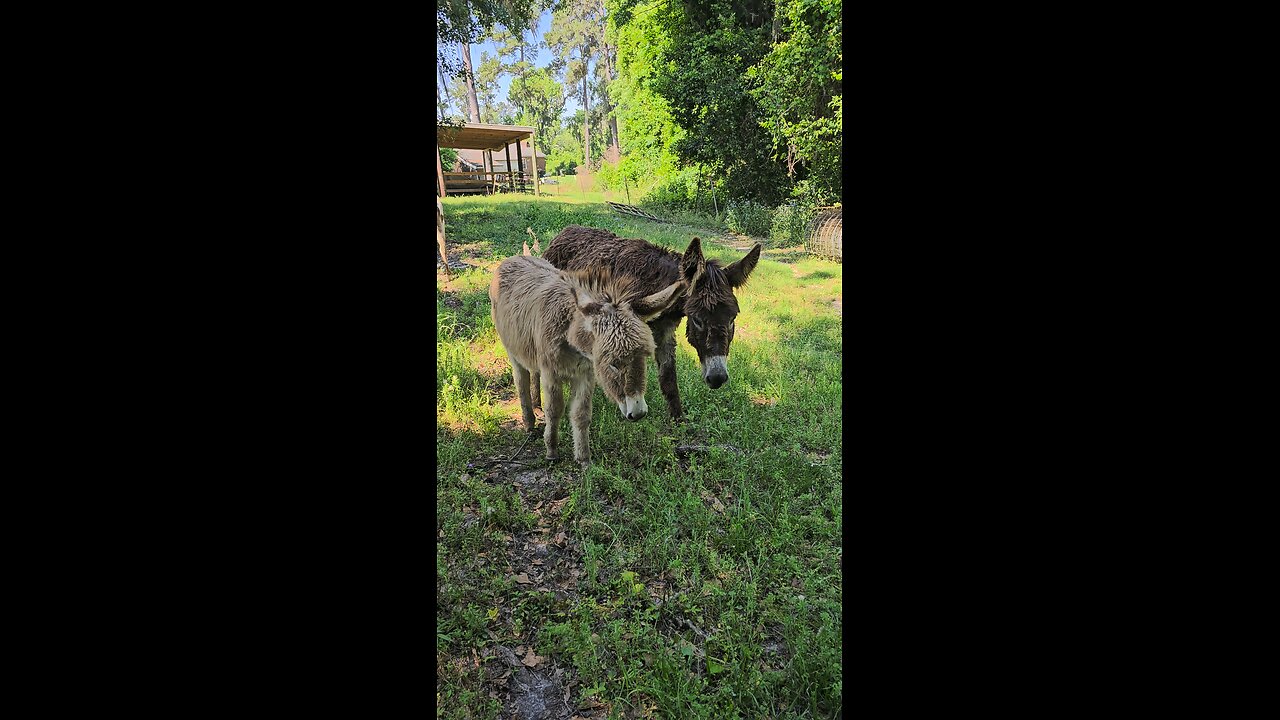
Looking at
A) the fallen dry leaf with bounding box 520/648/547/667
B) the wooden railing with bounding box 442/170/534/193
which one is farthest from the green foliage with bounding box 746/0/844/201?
the fallen dry leaf with bounding box 520/648/547/667

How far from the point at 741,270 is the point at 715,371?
0.40 metres

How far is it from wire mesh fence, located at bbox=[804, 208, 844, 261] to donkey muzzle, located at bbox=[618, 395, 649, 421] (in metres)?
0.91

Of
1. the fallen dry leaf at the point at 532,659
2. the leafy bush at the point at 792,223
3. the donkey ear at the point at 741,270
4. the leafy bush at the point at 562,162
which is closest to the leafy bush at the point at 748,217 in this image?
the leafy bush at the point at 792,223

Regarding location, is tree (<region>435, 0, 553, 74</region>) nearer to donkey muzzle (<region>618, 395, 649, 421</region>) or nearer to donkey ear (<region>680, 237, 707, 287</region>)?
donkey ear (<region>680, 237, 707, 287</region>)

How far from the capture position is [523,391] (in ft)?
6.96

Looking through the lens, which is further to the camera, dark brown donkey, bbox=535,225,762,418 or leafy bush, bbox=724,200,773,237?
leafy bush, bbox=724,200,773,237

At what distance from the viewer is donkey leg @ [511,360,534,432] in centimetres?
208

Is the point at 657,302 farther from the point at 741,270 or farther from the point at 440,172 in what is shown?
the point at 440,172

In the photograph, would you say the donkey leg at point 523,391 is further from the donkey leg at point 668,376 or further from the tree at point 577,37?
the tree at point 577,37

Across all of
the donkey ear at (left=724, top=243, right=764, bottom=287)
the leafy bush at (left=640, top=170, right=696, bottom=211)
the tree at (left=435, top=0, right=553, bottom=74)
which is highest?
the tree at (left=435, top=0, right=553, bottom=74)

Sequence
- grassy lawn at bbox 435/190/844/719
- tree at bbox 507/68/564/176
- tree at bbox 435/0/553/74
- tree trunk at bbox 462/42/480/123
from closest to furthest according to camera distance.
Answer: grassy lawn at bbox 435/190/844/719 → tree at bbox 435/0/553/74 → tree trunk at bbox 462/42/480/123 → tree at bbox 507/68/564/176

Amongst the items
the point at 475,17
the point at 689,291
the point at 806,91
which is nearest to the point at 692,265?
the point at 689,291
